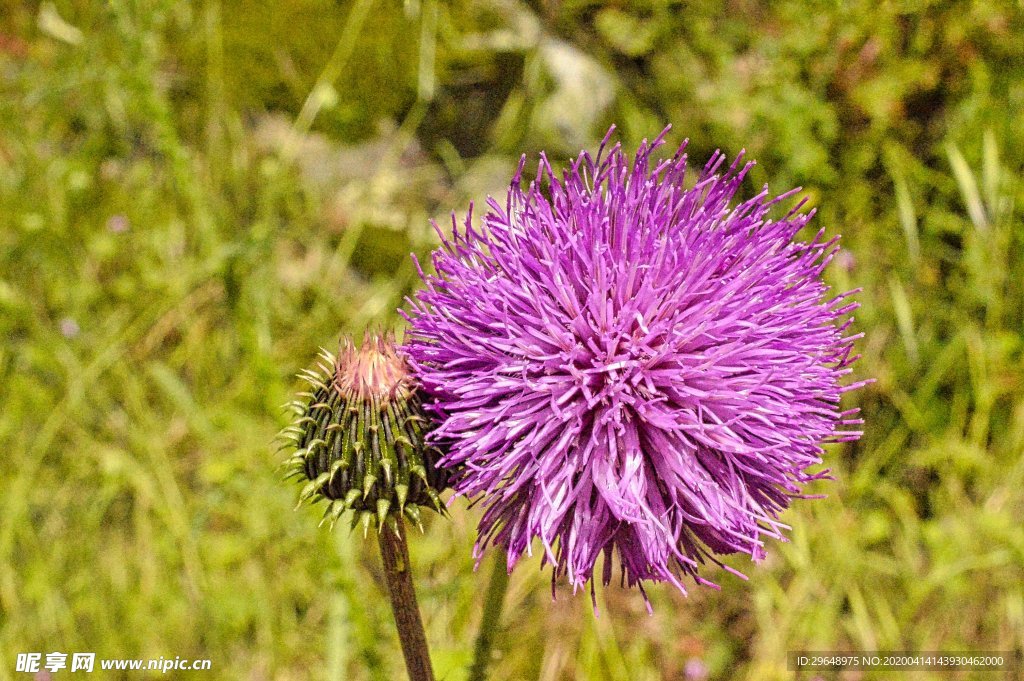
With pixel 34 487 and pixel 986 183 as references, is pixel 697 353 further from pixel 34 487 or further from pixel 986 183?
pixel 34 487

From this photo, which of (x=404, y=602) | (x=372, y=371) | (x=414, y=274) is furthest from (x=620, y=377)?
(x=414, y=274)

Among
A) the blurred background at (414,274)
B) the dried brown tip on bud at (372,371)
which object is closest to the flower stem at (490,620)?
the dried brown tip on bud at (372,371)

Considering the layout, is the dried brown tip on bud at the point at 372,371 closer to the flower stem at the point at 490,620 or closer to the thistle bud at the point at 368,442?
the thistle bud at the point at 368,442

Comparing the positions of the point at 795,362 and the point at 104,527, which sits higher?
the point at 104,527

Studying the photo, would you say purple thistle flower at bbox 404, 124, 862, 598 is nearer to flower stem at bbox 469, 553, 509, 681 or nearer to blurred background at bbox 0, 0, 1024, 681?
flower stem at bbox 469, 553, 509, 681

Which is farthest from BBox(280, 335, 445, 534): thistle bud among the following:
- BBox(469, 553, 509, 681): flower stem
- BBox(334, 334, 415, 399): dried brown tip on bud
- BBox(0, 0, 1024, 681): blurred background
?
BBox(0, 0, 1024, 681): blurred background

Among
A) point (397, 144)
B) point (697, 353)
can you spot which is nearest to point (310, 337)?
point (397, 144)
